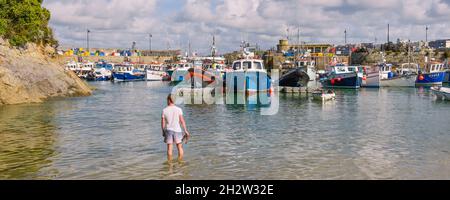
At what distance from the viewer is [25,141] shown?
1681 centimetres

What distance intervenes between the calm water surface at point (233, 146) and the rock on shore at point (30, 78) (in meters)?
4.84

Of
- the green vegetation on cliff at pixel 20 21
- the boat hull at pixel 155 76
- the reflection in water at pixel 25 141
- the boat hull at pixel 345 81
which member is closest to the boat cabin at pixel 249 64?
the green vegetation on cliff at pixel 20 21

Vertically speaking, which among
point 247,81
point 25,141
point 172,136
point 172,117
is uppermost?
point 247,81

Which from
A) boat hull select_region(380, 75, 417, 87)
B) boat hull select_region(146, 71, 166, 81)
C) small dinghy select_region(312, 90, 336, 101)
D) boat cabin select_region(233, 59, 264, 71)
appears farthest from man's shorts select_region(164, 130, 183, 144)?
boat hull select_region(146, 71, 166, 81)

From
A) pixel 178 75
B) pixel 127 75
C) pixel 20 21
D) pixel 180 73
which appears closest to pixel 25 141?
pixel 20 21

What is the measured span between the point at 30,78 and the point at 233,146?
23267mm

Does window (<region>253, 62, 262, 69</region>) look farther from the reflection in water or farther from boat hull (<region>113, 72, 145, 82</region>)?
boat hull (<region>113, 72, 145, 82</region>)

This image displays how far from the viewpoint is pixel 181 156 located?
13.4 meters

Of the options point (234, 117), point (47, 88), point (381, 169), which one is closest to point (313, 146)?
point (381, 169)

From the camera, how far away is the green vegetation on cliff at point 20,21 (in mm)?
36469

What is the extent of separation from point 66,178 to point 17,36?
28.3m

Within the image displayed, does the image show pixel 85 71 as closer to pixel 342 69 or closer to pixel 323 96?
pixel 342 69

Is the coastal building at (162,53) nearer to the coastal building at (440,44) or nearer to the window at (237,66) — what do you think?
the coastal building at (440,44)

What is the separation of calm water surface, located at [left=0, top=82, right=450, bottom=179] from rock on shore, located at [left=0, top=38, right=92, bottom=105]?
484 cm
